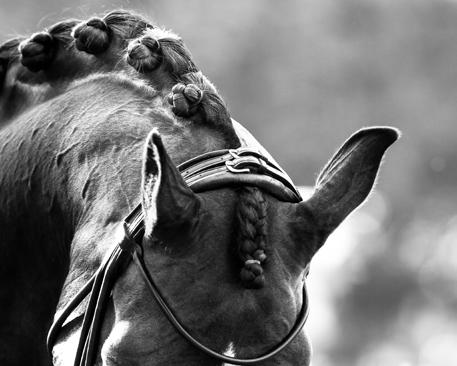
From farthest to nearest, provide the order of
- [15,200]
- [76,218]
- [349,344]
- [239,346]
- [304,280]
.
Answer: [349,344], [15,200], [76,218], [304,280], [239,346]

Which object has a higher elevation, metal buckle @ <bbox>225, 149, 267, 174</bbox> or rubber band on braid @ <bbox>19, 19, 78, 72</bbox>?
metal buckle @ <bbox>225, 149, 267, 174</bbox>

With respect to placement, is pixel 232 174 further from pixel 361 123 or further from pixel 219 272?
pixel 361 123

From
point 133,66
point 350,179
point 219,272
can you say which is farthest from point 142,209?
point 133,66

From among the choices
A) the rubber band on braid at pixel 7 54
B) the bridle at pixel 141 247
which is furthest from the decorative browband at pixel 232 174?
the rubber band on braid at pixel 7 54

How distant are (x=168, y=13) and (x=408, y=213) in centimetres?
386

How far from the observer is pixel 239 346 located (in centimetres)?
260

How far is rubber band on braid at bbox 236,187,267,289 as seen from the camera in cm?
261

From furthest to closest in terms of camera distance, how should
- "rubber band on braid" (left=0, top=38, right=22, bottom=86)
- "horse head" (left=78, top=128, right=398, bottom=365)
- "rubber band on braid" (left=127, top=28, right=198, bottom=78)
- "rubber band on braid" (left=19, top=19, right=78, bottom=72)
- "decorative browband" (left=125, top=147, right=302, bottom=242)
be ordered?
"rubber band on braid" (left=0, top=38, right=22, bottom=86) → "rubber band on braid" (left=19, top=19, right=78, bottom=72) → "rubber band on braid" (left=127, top=28, right=198, bottom=78) → "decorative browband" (left=125, top=147, right=302, bottom=242) → "horse head" (left=78, top=128, right=398, bottom=365)

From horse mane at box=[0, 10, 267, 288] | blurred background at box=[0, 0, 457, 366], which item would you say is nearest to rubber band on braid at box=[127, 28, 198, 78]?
horse mane at box=[0, 10, 267, 288]

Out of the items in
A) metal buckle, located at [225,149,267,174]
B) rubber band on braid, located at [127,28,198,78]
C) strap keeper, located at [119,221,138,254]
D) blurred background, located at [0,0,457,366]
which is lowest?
blurred background, located at [0,0,457,366]

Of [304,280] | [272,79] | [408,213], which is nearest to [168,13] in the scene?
[272,79]

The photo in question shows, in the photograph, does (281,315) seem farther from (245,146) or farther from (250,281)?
(245,146)

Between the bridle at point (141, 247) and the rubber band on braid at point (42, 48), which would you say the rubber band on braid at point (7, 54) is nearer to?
the rubber band on braid at point (42, 48)

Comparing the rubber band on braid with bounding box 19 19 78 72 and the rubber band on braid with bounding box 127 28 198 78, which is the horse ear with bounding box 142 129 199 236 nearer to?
the rubber band on braid with bounding box 127 28 198 78
